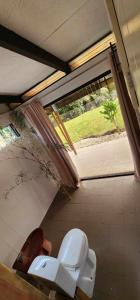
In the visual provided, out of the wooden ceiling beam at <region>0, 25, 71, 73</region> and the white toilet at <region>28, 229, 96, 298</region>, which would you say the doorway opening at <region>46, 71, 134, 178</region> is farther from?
the white toilet at <region>28, 229, 96, 298</region>

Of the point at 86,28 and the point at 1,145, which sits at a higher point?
the point at 86,28

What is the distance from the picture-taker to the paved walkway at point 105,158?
384 centimetres

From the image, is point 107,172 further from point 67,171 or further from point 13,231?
point 13,231

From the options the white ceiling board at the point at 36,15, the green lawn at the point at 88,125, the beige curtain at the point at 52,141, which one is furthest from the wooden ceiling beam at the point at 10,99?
the green lawn at the point at 88,125

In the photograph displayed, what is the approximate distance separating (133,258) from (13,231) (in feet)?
5.39

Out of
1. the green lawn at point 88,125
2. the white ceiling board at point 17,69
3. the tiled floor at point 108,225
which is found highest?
the white ceiling board at point 17,69

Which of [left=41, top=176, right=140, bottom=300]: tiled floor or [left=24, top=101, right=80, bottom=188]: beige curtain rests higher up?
[left=24, top=101, right=80, bottom=188]: beige curtain

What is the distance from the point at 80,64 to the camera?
267 centimetres

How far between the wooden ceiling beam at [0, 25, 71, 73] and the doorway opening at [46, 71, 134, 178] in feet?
3.54

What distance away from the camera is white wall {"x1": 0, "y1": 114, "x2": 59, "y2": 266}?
8.41 ft

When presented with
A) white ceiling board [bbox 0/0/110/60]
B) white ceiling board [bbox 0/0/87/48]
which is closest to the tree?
white ceiling board [bbox 0/0/110/60]

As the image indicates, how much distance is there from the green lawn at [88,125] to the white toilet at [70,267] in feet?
15.1

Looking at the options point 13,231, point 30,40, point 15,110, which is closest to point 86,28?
→ point 30,40

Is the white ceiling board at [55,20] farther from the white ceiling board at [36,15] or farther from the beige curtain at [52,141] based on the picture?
the beige curtain at [52,141]
